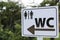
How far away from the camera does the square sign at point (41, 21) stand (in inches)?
104

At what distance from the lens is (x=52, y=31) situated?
8.66ft

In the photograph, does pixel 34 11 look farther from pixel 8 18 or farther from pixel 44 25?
pixel 8 18

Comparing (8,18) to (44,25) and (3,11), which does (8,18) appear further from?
(44,25)

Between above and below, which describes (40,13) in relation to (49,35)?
above

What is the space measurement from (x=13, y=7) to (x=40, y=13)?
17021 millimetres

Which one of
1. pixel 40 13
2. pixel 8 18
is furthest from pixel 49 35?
pixel 8 18

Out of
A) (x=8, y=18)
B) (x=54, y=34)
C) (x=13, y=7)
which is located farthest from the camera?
(x=13, y=7)

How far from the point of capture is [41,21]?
9.00ft

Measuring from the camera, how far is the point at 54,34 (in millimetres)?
2629

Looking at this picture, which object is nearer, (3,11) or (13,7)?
(3,11)

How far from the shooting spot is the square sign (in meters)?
2.64

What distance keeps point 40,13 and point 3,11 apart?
1545 cm

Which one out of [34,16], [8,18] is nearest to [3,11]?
[8,18]

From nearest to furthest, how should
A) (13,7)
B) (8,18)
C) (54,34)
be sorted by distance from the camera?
(54,34) → (8,18) → (13,7)
